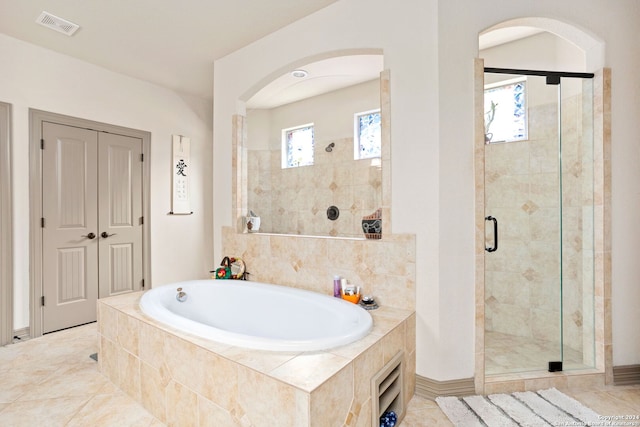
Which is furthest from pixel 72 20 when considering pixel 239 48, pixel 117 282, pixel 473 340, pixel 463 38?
→ pixel 473 340

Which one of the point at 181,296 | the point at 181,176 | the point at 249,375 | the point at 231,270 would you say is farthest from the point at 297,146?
the point at 249,375

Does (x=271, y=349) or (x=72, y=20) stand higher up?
(x=72, y=20)

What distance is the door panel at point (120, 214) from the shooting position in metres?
3.34

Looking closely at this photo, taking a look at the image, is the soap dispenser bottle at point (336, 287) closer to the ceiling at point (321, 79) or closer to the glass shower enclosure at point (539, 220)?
the glass shower enclosure at point (539, 220)

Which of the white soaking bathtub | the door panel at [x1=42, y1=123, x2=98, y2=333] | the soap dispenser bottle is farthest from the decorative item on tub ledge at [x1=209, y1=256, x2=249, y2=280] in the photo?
→ the door panel at [x1=42, y1=123, x2=98, y2=333]

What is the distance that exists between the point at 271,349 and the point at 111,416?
1.12m

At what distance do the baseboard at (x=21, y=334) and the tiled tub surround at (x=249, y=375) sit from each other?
149cm

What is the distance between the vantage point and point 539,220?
2344 mm

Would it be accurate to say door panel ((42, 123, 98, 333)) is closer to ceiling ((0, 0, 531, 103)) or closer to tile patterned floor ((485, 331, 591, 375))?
ceiling ((0, 0, 531, 103))

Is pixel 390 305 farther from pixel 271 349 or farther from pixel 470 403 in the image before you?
pixel 271 349

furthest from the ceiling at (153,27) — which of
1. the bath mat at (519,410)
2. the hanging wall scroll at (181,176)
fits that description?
the bath mat at (519,410)

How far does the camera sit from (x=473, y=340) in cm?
191

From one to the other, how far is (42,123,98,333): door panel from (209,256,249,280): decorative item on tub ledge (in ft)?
4.75

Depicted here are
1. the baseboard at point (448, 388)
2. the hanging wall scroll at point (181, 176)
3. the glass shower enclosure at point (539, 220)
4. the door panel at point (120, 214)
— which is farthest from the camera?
the hanging wall scroll at point (181, 176)
